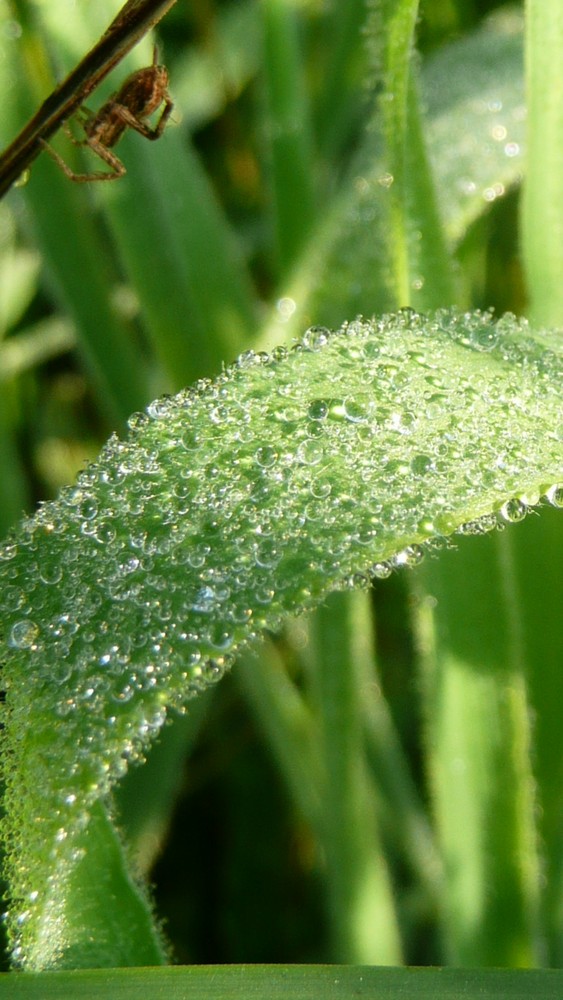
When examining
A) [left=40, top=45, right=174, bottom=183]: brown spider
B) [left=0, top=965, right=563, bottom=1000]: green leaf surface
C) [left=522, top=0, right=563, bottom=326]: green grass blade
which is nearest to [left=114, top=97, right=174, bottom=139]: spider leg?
[left=40, top=45, right=174, bottom=183]: brown spider

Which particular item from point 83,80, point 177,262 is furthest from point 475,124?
point 83,80

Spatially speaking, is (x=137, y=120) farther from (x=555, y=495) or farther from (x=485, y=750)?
(x=485, y=750)

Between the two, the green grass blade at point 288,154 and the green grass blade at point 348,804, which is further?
the green grass blade at point 288,154

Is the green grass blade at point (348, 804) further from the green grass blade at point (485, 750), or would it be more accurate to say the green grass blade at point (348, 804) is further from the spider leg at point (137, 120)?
the spider leg at point (137, 120)

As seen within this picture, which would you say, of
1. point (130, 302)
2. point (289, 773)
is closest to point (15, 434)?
point (130, 302)

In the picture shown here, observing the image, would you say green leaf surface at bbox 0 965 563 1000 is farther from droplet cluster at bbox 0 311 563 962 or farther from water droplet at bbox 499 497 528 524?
water droplet at bbox 499 497 528 524

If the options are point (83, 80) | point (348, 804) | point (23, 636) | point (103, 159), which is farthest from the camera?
point (348, 804)

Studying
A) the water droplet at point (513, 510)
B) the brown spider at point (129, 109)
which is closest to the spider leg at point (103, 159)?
Result: the brown spider at point (129, 109)

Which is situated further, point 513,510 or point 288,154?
point 288,154
